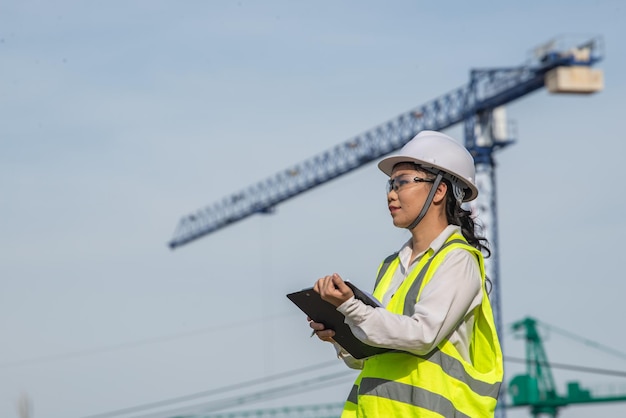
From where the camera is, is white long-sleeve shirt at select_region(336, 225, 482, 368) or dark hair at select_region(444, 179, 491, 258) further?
dark hair at select_region(444, 179, 491, 258)

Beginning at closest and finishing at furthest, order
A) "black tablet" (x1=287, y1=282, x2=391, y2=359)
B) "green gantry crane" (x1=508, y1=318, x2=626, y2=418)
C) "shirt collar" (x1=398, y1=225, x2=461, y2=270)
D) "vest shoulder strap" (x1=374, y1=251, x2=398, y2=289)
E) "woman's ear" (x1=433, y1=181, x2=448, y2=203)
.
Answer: "black tablet" (x1=287, y1=282, x2=391, y2=359) < "shirt collar" (x1=398, y1=225, x2=461, y2=270) < "woman's ear" (x1=433, y1=181, x2=448, y2=203) < "vest shoulder strap" (x1=374, y1=251, x2=398, y2=289) < "green gantry crane" (x1=508, y1=318, x2=626, y2=418)

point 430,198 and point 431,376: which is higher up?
point 430,198

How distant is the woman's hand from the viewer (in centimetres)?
595

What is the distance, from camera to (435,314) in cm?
606

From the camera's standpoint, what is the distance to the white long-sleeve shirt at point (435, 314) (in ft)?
19.6

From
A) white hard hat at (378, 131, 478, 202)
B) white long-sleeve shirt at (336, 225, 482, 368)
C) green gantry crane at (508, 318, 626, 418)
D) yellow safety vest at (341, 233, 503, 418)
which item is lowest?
green gantry crane at (508, 318, 626, 418)

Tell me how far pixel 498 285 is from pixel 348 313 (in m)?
70.2

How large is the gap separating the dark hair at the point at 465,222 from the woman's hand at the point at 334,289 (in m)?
0.84

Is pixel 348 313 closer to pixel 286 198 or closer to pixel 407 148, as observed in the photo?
pixel 407 148

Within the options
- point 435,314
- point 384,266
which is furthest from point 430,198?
point 435,314

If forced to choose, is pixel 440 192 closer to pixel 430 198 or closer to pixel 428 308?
pixel 430 198

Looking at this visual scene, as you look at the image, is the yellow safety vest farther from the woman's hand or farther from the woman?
the woman's hand

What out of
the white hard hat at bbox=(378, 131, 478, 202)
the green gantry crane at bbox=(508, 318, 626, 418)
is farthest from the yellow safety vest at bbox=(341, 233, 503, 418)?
the green gantry crane at bbox=(508, 318, 626, 418)

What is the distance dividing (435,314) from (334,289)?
0.45 m
